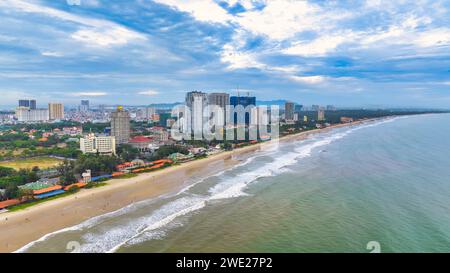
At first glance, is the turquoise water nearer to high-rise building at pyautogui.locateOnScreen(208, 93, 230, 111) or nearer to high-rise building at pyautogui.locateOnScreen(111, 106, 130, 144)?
high-rise building at pyautogui.locateOnScreen(111, 106, 130, 144)

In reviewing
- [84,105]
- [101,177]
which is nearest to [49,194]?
[101,177]

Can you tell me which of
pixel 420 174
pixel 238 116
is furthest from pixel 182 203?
pixel 238 116

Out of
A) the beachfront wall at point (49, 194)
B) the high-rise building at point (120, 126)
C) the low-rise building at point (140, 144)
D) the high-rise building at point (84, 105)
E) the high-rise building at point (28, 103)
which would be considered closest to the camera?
the beachfront wall at point (49, 194)

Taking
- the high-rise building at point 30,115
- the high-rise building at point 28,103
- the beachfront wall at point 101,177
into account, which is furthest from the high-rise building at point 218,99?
the high-rise building at point 28,103

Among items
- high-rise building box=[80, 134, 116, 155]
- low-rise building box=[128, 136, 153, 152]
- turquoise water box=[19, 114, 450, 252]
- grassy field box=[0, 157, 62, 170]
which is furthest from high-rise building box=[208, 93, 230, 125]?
turquoise water box=[19, 114, 450, 252]

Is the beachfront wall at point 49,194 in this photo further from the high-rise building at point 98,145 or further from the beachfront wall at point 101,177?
the high-rise building at point 98,145

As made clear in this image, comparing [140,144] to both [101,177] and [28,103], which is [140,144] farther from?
[28,103]

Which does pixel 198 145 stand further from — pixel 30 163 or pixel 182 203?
pixel 182 203
